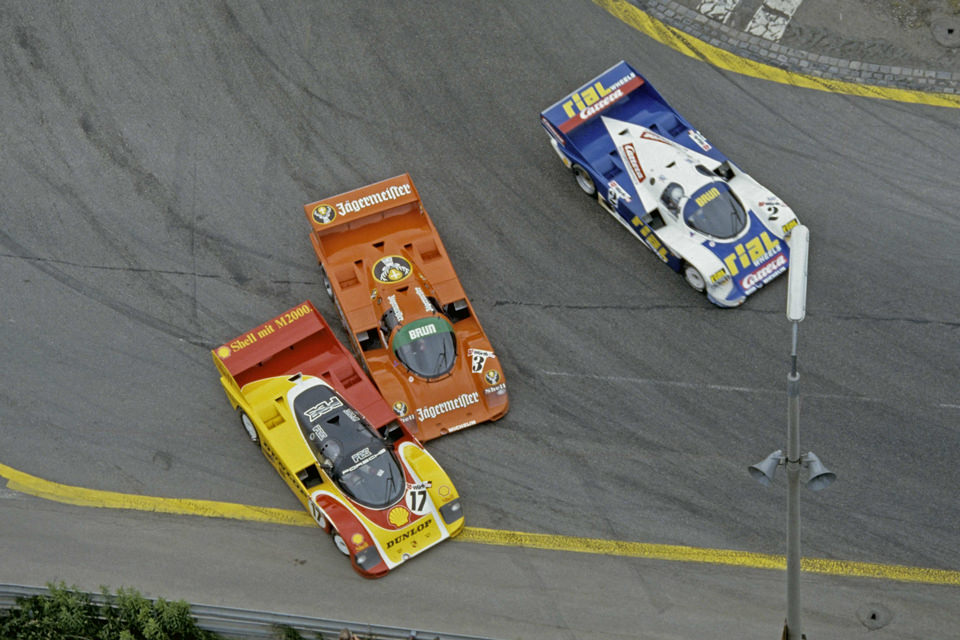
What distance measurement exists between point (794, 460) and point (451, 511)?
23.1 ft

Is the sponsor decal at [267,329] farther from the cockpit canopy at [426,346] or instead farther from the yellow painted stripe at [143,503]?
the yellow painted stripe at [143,503]

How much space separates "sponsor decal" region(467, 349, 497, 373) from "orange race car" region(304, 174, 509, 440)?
0.05 feet

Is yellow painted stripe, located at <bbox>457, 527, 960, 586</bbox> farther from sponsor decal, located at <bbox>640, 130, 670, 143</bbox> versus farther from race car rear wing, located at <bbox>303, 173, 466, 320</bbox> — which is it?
sponsor decal, located at <bbox>640, 130, 670, 143</bbox>

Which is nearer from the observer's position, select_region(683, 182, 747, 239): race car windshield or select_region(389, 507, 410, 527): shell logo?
select_region(389, 507, 410, 527): shell logo

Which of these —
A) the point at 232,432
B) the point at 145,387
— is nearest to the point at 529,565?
the point at 232,432

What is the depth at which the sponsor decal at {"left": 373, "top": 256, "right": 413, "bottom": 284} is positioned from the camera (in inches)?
841

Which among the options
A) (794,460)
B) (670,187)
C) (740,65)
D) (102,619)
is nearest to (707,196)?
(670,187)

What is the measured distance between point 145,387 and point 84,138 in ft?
18.5

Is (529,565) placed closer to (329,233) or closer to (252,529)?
(252,529)

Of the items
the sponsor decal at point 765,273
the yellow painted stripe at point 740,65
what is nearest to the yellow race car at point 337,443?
the sponsor decal at point 765,273

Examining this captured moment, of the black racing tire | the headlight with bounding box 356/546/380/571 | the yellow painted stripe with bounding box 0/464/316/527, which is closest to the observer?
the headlight with bounding box 356/546/380/571

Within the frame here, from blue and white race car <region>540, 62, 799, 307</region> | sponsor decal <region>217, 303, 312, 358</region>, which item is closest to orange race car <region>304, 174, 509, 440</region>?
sponsor decal <region>217, 303, 312, 358</region>

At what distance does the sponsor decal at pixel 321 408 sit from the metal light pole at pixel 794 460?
792cm

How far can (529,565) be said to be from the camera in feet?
64.4
